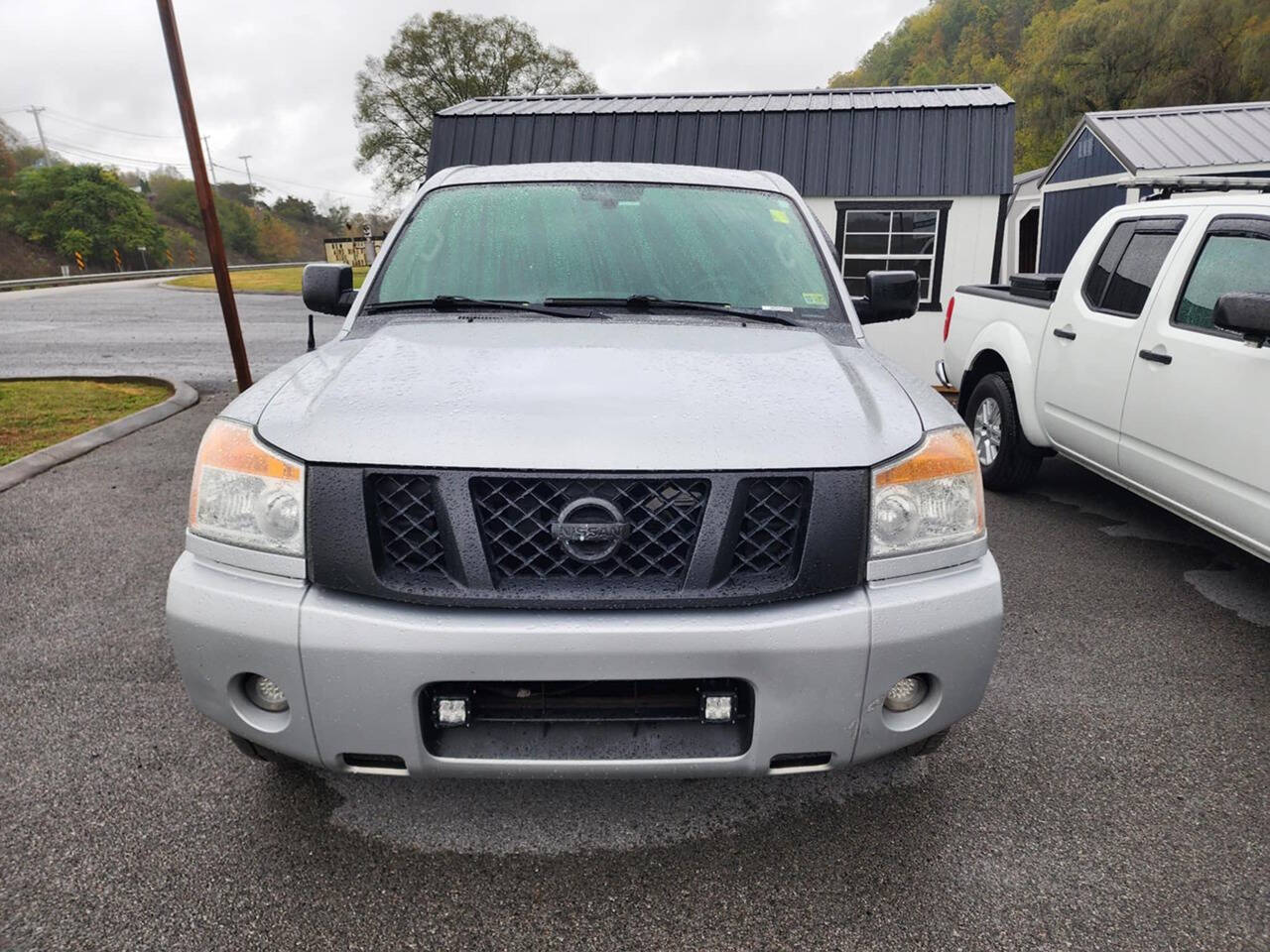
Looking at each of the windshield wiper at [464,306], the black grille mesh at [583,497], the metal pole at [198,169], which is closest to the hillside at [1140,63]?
the metal pole at [198,169]

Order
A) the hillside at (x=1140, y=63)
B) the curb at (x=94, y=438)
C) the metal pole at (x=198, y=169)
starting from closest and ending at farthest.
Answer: the curb at (x=94, y=438)
the metal pole at (x=198, y=169)
the hillside at (x=1140, y=63)

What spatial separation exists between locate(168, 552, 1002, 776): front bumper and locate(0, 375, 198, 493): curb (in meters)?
4.84

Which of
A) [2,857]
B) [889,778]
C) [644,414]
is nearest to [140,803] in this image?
[2,857]

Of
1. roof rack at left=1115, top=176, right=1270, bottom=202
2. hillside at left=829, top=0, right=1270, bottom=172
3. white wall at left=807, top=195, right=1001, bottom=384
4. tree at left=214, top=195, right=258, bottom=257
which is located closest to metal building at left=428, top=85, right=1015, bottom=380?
white wall at left=807, top=195, right=1001, bottom=384

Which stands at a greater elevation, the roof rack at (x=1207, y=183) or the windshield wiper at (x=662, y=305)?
the roof rack at (x=1207, y=183)

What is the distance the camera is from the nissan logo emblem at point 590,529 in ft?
5.97

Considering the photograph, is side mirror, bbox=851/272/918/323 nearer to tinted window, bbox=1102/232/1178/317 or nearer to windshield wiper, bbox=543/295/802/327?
windshield wiper, bbox=543/295/802/327

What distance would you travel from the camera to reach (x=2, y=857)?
2.17 m

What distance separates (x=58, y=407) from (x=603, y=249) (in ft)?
25.3

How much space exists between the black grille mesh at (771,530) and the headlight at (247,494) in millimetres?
995

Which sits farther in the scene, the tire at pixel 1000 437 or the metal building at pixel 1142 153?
the metal building at pixel 1142 153

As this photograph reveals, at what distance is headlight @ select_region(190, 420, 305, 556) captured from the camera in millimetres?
1899

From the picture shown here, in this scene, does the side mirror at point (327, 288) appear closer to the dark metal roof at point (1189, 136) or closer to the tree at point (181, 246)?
the dark metal roof at point (1189, 136)

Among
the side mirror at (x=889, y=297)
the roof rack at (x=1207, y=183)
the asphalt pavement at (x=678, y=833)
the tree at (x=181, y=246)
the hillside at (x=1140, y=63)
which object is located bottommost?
the tree at (x=181, y=246)
